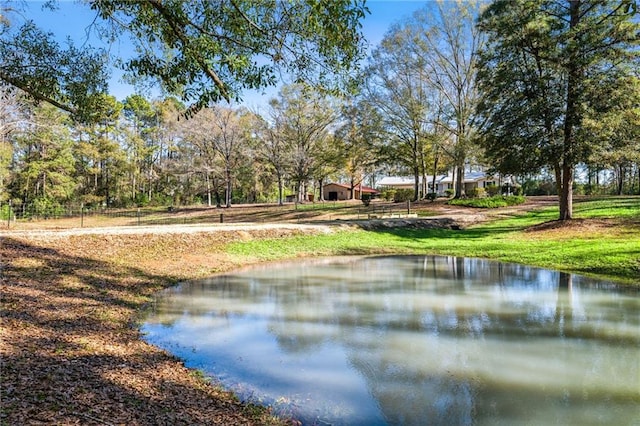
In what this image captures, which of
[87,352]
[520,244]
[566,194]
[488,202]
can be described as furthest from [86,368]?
[488,202]

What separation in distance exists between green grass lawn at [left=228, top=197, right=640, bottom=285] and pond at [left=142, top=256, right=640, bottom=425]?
228 cm

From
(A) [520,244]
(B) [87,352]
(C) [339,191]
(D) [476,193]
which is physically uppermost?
(C) [339,191]

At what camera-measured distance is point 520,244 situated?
16969mm

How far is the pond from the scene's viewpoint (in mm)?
4539

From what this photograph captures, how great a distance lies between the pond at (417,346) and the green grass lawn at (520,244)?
228 cm

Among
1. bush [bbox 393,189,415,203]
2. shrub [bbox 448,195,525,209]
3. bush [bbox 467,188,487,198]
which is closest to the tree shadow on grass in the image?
shrub [bbox 448,195,525,209]

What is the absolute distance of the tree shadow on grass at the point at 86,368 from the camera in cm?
379

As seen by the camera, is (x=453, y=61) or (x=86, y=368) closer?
(x=86, y=368)

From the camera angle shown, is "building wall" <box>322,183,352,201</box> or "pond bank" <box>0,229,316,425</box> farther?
"building wall" <box>322,183,352,201</box>

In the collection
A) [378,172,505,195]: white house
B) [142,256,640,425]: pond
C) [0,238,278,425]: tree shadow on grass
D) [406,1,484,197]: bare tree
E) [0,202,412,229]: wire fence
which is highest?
[406,1,484,197]: bare tree

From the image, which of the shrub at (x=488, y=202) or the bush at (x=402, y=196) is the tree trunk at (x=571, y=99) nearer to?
the shrub at (x=488, y=202)

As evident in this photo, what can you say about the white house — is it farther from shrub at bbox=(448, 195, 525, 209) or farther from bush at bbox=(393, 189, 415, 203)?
shrub at bbox=(448, 195, 525, 209)

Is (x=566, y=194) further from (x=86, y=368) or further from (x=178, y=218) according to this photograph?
(x=178, y=218)

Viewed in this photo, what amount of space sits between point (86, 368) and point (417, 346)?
4.52m
